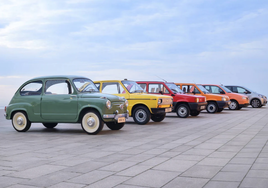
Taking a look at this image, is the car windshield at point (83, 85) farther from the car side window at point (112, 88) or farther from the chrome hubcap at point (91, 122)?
the car side window at point (112, 88)

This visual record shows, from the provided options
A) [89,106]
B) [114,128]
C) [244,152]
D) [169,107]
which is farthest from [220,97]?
[244,152]

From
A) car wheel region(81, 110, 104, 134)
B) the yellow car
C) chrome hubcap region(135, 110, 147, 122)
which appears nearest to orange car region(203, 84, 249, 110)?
the yellow car

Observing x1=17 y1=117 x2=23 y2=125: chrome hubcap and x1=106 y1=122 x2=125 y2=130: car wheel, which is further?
x1=106 y1=122 x2=125 y2=130: car wheel

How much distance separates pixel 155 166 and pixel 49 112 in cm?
634

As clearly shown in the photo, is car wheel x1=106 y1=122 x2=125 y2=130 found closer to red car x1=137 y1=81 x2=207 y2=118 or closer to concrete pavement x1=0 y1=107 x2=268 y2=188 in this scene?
concrete pavement x1=0 y1=107 x2=268 y2=188

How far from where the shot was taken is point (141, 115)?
1476cm

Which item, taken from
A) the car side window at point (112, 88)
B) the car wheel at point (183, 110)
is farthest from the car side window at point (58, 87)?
the car wheel at point (183, 110)

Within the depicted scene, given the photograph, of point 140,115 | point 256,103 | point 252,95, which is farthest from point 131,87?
point 256,103

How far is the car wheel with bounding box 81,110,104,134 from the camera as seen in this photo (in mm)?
11133

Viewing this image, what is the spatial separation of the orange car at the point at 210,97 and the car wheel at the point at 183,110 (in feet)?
10.8

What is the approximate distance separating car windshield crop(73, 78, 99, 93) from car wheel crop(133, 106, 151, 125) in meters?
2.96

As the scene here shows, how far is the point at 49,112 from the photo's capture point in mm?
11766

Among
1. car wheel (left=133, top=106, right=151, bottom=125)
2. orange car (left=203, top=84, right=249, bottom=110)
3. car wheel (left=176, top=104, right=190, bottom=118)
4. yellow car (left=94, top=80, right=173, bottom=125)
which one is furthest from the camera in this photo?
orange car (left=203, top=84, right=249, bottom=110)

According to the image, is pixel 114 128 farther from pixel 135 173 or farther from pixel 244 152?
pixel 135 173
